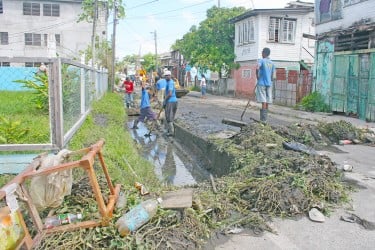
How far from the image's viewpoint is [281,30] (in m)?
26.0

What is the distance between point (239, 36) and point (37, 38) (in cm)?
1827

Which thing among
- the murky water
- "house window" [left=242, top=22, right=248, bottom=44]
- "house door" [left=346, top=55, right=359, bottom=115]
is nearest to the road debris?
the murky water

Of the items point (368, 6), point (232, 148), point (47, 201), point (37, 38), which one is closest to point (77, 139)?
point (232, 148)

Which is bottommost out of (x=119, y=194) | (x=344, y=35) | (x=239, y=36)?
(x=119, y=194)

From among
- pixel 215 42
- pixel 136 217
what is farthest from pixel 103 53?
pixel 136 217

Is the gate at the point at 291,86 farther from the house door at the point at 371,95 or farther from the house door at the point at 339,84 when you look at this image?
the house door at the point at 371,95

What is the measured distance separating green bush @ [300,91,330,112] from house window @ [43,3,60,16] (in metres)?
25.0

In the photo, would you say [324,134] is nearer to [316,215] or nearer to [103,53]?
[316,215]

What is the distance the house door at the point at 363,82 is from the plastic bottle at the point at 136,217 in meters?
12.2

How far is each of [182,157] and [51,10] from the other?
2862 centimetres

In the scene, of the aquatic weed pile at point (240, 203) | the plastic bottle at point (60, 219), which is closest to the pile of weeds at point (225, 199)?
the aquatic weed pile at point (240, 203)

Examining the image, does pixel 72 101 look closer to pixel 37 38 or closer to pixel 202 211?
pixel 202 211

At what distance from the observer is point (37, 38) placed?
33281mm

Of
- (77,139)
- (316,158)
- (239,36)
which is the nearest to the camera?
(316,158)
